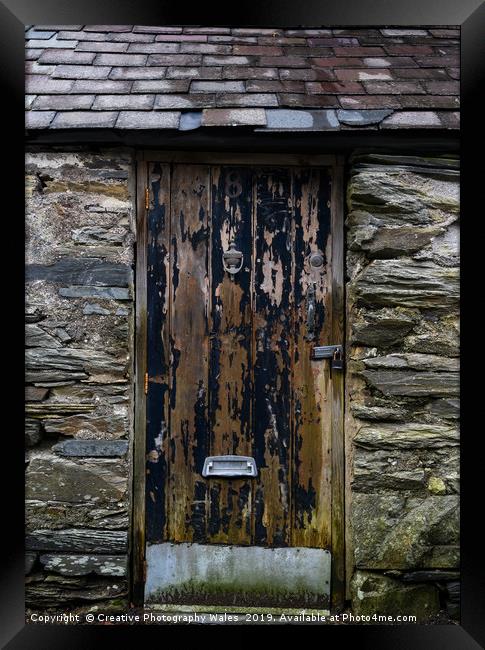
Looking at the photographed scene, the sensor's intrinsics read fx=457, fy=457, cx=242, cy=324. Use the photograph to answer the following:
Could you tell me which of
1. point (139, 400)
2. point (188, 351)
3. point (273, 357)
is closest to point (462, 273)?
point (273, 357)

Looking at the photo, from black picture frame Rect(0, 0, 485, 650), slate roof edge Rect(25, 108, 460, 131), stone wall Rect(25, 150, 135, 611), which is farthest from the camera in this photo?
stone wall Rect(25, 150, 135, 611)

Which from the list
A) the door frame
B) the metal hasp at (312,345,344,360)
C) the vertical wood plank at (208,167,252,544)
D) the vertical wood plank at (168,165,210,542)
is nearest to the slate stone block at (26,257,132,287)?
the door frame

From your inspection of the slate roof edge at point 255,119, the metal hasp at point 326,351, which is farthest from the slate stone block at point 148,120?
the metal hasp at point 326,351

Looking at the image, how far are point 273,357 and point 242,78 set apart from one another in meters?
1.32

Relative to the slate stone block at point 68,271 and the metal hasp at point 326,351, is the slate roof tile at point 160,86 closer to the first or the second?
the slate stone block at point 68,271

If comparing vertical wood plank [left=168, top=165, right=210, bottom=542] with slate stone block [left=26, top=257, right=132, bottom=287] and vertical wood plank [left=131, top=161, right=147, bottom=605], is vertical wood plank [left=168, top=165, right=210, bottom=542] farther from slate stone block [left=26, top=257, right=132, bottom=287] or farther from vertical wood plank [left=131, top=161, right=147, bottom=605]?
slate stone block [left=26, top=257, right=132, bottom=287]

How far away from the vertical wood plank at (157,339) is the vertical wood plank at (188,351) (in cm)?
3

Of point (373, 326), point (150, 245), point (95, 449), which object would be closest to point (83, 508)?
point (95, 449)

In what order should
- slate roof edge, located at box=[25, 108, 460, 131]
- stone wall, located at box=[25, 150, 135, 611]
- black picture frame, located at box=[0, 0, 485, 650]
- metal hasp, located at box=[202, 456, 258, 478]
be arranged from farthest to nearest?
metal hasp, located at box=[202, 456, 258, 478] < stone wall, located at box=[25, 150, 135, 611] < slate roof edge, located at box=[25, 108, 460, 131] < black picture frame, located at box=[0, 0, 485, 650]

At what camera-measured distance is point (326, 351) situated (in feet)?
7.33

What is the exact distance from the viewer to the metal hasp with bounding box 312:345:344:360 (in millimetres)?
2225

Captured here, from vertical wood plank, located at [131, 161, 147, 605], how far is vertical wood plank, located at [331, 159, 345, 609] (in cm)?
93

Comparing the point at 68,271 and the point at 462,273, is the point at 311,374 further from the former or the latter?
the point at 68,271
